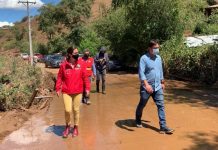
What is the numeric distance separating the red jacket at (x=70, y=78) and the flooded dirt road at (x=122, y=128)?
1017 mm

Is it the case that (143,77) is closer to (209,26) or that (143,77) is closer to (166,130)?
(166,130)

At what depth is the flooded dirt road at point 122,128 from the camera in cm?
802

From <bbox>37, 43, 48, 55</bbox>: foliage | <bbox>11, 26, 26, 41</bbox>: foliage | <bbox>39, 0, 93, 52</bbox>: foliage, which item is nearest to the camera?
<bbox>39, 0, 93, 52</bbox>: foliage

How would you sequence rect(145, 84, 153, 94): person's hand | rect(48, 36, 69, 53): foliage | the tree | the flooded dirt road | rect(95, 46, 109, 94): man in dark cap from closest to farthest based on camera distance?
the flooded dirt road
rect(145, 84, 153, 94): person's hand
rect(95, 46, 109, 94): man in dark cap
rect(48, 36, 69, 53): foliage
the tree

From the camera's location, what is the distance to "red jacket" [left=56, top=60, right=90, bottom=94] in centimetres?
846

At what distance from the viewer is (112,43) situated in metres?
29.0

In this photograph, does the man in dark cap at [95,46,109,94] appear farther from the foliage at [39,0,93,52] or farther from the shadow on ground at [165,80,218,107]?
the foliage at [39,0,93,52]

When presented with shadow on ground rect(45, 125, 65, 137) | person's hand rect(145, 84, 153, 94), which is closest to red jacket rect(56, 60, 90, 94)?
shadow on ground rect(45, 125, 65, 137)

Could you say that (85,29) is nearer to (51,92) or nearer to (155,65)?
(51,92)

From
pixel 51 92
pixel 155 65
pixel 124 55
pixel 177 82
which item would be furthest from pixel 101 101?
pixel 124 55

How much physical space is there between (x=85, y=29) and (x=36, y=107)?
48722mm

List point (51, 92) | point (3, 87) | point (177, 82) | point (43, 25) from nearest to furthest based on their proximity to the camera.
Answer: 1. point (3, 87)
2. point (51, 92)
3. point (177, 82)
4. point (43, 25)

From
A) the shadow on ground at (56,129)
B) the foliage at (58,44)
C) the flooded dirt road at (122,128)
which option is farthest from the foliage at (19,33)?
the shadow on ground at (56,129)

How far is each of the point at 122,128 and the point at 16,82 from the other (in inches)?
186
